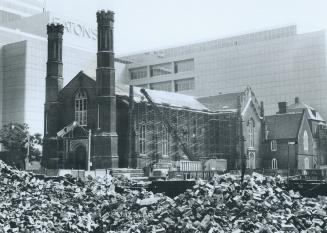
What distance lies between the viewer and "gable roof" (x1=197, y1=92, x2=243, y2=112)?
69.4 meters

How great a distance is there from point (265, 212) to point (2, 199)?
11.9 metres

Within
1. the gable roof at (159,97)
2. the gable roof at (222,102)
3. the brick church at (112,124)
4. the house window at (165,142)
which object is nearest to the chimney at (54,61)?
the brick church at (112,124)

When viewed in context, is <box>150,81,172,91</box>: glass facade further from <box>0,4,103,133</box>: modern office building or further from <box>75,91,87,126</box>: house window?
<box>75,91,87,126</box>: house window

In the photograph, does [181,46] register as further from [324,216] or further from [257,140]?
[324,216]

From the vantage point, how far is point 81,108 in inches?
2228

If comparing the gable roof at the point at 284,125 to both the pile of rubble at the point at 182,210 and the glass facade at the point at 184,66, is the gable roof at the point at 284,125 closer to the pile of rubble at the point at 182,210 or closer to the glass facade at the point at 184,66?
the glass facade at the point at 184,66

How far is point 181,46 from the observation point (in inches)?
4567

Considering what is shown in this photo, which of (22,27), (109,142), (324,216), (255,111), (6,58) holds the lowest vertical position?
(324,216)

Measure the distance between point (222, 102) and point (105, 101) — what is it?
23615 mm

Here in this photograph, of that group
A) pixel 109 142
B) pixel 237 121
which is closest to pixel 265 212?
pixel 109 142

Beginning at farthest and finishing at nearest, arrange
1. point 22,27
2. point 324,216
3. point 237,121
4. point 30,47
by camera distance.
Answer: point 22,27, point 30,47, point 237,121, point 324,216

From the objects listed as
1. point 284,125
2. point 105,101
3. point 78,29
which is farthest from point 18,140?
point 78,29

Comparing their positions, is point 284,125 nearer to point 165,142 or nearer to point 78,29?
point 165,142

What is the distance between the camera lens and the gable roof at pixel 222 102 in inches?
2731
